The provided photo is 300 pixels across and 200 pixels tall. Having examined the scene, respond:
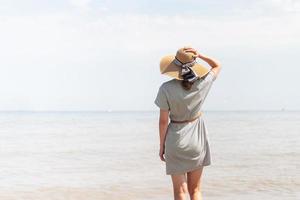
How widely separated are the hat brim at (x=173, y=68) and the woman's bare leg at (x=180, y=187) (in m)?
0.99

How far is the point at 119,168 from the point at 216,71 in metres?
8.50

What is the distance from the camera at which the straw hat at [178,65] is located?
17.8 ft

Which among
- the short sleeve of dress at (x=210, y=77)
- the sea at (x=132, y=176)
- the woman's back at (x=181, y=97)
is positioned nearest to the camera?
the woman's back at (x=181, y=97)

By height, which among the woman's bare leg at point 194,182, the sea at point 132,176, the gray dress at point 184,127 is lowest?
the sea at point 132,176

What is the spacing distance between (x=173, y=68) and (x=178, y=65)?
6 cm

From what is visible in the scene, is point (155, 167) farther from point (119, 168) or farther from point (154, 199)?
point (154, 199)

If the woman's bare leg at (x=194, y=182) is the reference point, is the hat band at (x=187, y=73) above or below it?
above

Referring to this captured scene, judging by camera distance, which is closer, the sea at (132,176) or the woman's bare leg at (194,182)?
the woman's bare leg at (194,182)

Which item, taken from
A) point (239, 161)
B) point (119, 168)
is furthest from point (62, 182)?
point (239, 161)

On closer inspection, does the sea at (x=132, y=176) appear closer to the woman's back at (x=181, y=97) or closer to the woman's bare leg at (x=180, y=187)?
the woman's bare leg at (x=180, y=187)

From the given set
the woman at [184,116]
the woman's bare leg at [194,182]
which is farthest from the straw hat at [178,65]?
the woman's bare leg at [194,182]

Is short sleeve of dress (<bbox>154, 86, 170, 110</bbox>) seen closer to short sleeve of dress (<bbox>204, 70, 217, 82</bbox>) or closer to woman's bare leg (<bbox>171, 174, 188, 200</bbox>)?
short sleeve of dress (<bbox>204, 70, 217, 82</bbox>)

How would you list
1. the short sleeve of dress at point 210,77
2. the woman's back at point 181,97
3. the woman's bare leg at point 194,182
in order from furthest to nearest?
1. the woman's bare leg at point 194,182
2. the short sleeve of dress at point 210,77
3. the woman's back at point 181,97

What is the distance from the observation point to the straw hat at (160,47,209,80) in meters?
5.41
